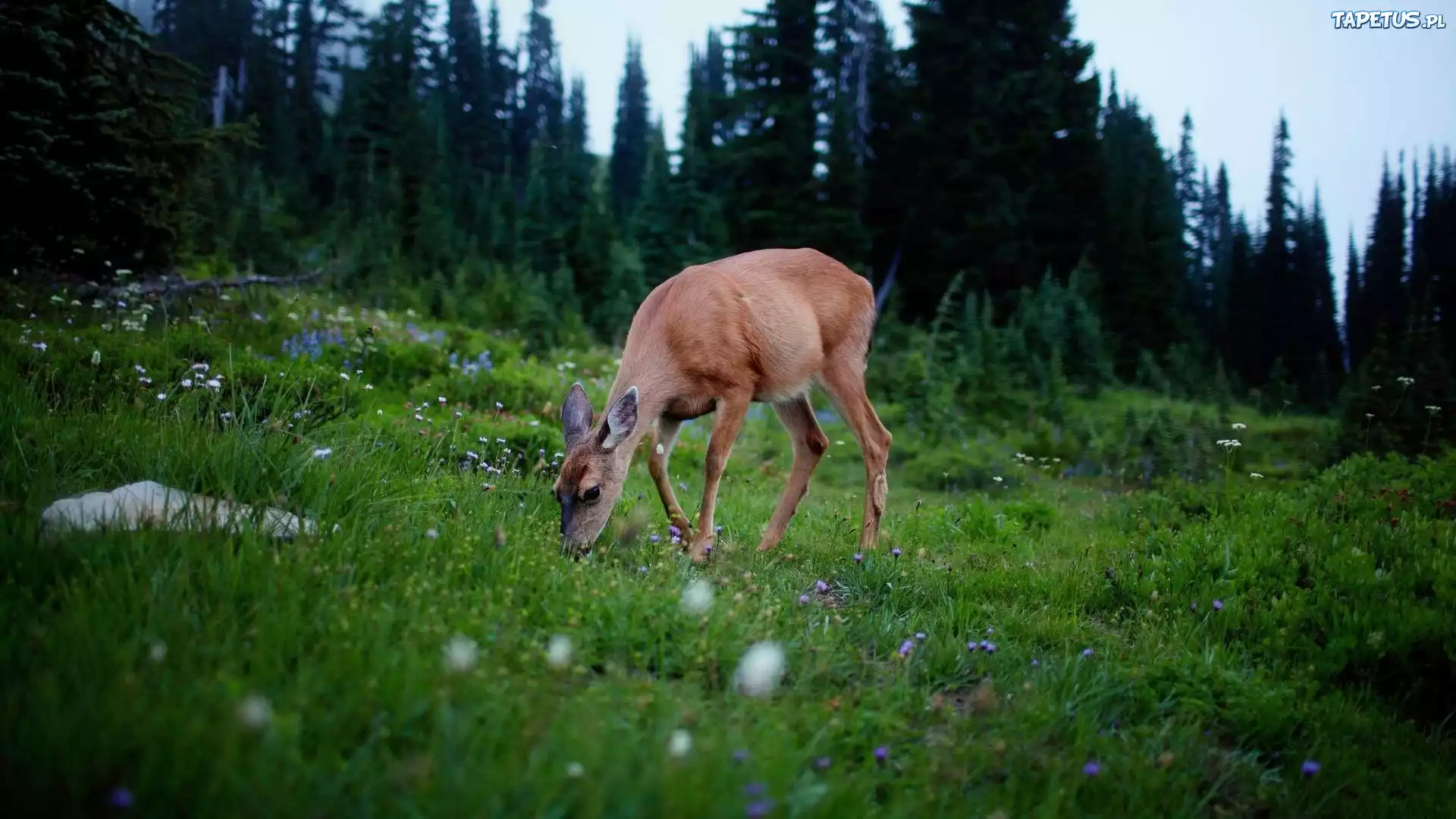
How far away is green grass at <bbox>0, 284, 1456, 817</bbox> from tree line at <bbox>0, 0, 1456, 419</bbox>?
8458mm

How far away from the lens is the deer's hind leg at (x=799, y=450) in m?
6.51

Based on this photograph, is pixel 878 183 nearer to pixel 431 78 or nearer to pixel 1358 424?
pixel 1358 424

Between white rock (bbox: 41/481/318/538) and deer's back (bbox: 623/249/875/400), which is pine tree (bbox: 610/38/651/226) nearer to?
deer's back (bbox: 623/249/875/400)

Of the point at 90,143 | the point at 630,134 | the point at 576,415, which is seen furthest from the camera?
the point at 630,134

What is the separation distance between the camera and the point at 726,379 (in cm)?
610

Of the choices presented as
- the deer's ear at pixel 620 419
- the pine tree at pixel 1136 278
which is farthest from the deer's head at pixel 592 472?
the pine tree at pixel 1136 278

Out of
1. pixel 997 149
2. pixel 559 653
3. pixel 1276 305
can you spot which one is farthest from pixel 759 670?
pixel 1276 305

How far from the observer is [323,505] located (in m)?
4.10

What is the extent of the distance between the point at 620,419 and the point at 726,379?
39.7 inches

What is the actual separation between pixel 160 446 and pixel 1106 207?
3023 centimetres

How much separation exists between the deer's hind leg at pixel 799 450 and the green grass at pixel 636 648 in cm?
37

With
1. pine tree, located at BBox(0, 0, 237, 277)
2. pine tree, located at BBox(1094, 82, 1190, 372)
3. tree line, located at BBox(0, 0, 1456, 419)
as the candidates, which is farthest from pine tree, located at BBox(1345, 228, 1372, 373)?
pine tree, located at BBox(0, 0, 237, 277)

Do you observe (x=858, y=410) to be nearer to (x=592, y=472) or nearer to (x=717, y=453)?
(x=717, y=453)

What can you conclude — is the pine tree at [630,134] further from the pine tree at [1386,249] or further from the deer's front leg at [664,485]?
the deer's front leg at [664,485]
